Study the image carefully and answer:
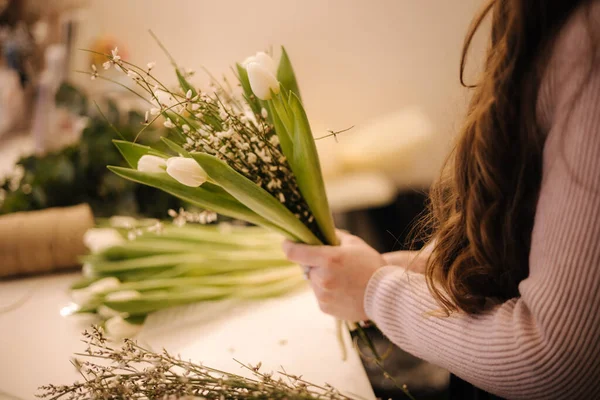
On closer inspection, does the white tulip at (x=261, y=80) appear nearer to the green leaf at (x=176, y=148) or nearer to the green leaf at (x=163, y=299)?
the green leaf at (x=176, y=148)

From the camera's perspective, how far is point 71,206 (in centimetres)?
119

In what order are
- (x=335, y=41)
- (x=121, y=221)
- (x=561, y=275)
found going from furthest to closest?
(x=335, y=41)
(x=121, y=221)
(x=561, y=275)

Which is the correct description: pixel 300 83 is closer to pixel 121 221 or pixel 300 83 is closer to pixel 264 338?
pixel 121 221

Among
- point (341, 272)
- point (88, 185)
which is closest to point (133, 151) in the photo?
point (341, 272)

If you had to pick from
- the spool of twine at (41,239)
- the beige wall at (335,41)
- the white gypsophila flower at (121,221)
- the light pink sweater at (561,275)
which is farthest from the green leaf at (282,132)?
the beige wall at (335,41)

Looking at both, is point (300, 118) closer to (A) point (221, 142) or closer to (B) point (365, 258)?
(A) point (221, 142)

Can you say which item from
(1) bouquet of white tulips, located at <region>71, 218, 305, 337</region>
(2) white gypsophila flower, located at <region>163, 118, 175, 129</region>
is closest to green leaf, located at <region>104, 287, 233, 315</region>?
(1) bouquet of white tulips, located at <region>71, 218, 305, 337</region>

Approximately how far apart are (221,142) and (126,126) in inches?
30.2

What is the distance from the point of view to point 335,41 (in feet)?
4.78

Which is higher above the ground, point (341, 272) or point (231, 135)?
point (231, 135)

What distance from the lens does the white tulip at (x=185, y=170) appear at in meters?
0.52

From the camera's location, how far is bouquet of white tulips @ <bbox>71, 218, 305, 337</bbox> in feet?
2.80

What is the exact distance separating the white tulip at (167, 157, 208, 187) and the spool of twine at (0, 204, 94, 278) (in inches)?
24.8

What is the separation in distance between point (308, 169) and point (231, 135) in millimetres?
110
